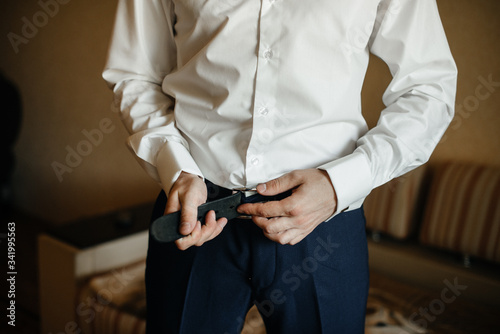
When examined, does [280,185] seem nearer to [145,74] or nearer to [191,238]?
[191,238]

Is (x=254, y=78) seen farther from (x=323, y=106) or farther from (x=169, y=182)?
(x=169, y=182)

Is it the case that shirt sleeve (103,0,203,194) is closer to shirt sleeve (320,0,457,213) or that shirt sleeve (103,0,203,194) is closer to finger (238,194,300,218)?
finger (238,194,300,218)

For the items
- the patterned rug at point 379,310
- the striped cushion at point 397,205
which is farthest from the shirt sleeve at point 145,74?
the striped cushion at point 397,205

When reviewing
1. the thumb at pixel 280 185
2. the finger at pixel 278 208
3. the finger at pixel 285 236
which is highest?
the thumb at pixel 280 185

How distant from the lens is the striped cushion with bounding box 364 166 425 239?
1846 mm

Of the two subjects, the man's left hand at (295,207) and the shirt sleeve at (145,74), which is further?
the shirt sleeve at (145,74)

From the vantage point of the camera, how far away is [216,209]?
0.67m

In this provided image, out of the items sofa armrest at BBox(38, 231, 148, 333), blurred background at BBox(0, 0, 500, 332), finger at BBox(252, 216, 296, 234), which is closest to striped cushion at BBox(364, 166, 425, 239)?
blurred background at BBox(0, 0, 500, 332)

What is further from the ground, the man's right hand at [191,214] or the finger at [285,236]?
the man's right hand at [191,214]

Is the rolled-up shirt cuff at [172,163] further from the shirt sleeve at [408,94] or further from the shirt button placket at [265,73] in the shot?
the shirt sleeve at [408,94]

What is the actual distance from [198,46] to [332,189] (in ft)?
1.19

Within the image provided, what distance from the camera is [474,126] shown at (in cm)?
180

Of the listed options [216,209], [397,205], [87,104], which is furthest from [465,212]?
[87,104]

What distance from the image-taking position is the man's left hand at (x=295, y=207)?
0.65m
